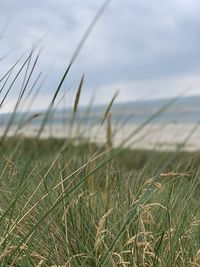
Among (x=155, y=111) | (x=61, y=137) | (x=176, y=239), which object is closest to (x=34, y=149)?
(x=61, y=137)

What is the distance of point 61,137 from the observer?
3.38 ft

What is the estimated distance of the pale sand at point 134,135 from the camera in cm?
91

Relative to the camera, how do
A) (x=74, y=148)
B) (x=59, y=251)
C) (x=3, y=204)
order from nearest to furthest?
1. (x=74, y=148)
2. (x=59, y=251)
3. (x=3, y=204)

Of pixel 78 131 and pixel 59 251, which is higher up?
pixel 78 131

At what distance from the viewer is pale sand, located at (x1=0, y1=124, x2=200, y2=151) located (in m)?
0.91

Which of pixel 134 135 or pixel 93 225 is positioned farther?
pixel 93 225

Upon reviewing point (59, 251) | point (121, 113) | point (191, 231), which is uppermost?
point (121, 113)

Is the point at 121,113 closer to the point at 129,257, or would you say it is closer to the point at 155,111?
the point at 155,111

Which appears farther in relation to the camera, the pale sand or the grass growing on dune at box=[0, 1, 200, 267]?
the grass growing on dune at box=[0, 1, 200, 267]

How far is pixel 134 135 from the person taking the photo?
2.87 feet

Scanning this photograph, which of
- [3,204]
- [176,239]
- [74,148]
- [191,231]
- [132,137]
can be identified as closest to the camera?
[132,137]

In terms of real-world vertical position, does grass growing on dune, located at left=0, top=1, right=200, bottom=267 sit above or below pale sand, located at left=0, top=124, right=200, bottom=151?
below

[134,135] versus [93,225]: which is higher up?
[134,135]

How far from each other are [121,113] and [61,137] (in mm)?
136
